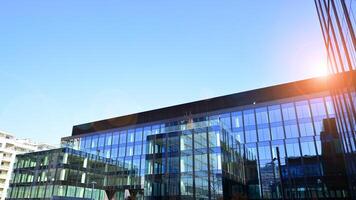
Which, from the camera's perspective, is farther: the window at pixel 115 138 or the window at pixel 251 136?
the window at pixel 115 138

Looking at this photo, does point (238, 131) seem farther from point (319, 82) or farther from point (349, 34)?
point (349, 34)

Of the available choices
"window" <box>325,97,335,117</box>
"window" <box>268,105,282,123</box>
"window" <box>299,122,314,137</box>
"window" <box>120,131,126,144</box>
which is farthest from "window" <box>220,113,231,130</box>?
"window" <box>120,131,126,144</box>

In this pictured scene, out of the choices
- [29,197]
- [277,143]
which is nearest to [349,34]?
[277,143]

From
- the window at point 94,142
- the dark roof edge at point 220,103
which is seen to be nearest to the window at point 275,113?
the dark roof edge at point 220,103

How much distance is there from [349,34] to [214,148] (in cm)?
2747

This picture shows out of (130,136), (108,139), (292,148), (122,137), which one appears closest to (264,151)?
(292,148)

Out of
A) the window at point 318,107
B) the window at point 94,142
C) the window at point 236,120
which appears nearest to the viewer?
the window at point 318,107

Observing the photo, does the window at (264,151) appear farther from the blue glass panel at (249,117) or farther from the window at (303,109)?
the window at (303,109)

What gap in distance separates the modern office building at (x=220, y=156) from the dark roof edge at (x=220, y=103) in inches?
6.8

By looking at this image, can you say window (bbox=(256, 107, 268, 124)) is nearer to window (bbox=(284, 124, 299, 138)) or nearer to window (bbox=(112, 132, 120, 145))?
window (bbox=(284, 124, 299, 138))

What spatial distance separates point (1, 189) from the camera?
282ft

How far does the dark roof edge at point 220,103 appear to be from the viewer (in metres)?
45.4

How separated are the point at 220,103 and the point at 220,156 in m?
14.8

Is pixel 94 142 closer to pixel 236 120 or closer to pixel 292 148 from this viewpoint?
pixel 236 120
